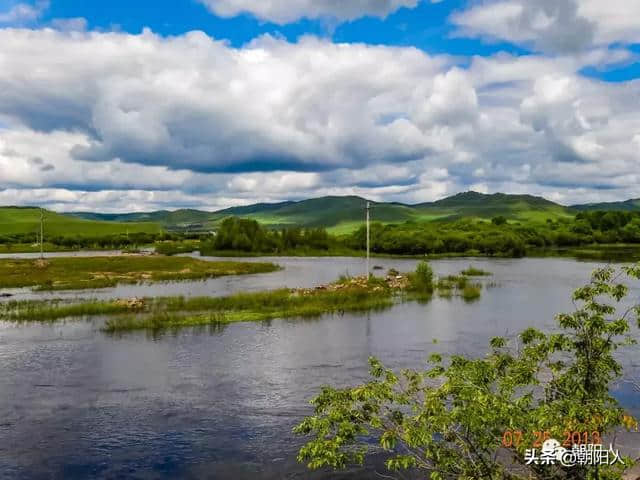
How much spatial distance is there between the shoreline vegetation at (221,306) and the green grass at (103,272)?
22.6 meters

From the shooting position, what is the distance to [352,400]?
15.4 meters

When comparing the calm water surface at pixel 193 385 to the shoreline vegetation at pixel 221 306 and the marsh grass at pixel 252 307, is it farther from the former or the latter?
the shoreline vegetation at pixel 221 306

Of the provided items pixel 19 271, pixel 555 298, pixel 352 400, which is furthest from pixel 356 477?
pixel 19 271

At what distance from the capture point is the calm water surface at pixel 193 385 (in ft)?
67.9

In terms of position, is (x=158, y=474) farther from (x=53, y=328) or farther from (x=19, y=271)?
(x=19, y=271)

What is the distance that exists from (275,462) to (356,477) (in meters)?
3.25

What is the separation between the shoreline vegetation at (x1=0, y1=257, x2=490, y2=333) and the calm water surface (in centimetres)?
293

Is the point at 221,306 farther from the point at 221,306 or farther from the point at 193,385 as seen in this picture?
the point at 193,385

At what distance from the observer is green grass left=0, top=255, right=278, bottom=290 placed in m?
78.8
